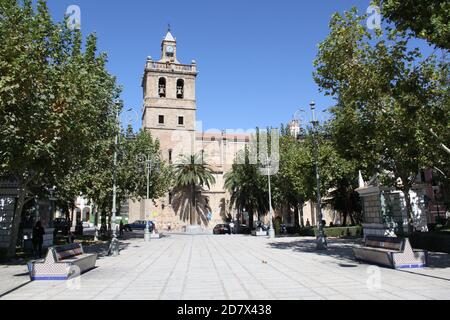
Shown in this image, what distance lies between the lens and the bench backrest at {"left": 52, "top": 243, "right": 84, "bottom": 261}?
35.7 feet

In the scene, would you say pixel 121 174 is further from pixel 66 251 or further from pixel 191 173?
pixel 191 173

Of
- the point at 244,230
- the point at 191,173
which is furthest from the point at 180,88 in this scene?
the point at 244,230

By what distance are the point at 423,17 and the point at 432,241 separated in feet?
34.4

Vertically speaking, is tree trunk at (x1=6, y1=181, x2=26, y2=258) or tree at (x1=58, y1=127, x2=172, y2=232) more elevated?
tree at (x1=58, y1=127, x2=172, y2=232)

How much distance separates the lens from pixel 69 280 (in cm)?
1030

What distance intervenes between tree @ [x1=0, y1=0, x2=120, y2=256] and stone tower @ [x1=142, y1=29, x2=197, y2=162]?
36.3 m

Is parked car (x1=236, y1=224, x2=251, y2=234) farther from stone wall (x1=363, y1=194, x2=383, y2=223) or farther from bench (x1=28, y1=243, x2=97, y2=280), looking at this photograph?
bench (x1=28, y1=243, x2=97, y2=280)

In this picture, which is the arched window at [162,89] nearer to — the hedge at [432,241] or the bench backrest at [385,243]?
the hedge at [432,241]

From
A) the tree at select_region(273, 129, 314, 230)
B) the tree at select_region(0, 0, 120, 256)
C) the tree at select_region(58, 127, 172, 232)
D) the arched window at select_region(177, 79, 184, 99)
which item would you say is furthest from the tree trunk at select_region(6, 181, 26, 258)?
the arched window at select_region(177, 79, 184, 99)

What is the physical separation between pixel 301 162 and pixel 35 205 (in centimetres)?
2233

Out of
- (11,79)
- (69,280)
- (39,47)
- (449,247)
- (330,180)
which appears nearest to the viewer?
(69,280)

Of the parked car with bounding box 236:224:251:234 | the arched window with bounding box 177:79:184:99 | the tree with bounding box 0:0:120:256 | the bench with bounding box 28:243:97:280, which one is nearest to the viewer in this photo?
the bench with bounding box 28:243:97:280
